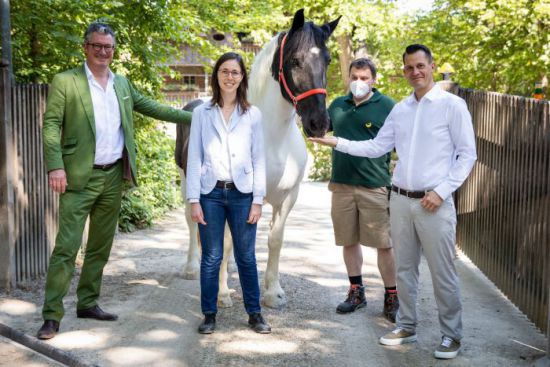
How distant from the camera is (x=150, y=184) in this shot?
1027 centimetres

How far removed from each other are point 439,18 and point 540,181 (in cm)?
1412

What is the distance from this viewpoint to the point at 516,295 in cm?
526

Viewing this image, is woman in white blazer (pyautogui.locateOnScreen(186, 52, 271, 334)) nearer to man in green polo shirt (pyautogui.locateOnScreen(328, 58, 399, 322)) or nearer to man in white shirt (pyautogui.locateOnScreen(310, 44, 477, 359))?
man in green polo shirt (pyautogui.locateOnScreen(328, 58, 399, 322))

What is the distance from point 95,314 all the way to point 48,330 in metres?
0.51

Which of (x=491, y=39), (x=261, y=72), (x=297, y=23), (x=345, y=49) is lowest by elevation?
(x=261, y=72)

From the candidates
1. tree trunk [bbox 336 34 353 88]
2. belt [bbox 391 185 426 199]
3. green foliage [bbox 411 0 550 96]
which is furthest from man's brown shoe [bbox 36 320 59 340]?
tree trunk [bbox 336 34 353 88]

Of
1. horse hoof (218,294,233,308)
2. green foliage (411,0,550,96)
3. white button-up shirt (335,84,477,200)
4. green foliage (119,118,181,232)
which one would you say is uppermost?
green foliage (411,0,550,96)

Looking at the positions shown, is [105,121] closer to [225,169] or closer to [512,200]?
[225,169]

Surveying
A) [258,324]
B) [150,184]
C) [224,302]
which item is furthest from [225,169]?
[150,184]

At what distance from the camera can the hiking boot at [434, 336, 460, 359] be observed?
4129 millimetres

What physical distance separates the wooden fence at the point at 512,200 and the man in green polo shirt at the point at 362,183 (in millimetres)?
1044

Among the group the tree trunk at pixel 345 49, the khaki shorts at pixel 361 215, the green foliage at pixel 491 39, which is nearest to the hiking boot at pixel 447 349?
the khaki shorts at pixel 361 215

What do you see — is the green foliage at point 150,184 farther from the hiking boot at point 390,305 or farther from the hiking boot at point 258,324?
the hiking boot at point 390,305

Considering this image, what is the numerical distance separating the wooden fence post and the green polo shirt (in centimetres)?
288
